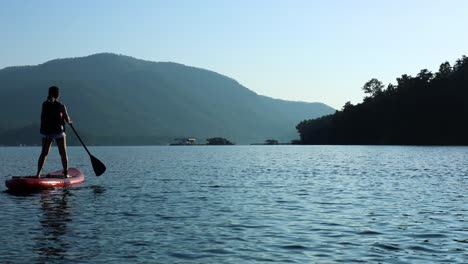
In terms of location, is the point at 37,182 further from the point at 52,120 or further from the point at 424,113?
the point at 424,113

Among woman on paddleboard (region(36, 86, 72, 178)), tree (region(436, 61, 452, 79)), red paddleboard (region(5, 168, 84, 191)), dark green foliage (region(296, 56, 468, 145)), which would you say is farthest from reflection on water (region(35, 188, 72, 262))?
tree (region(436, 61, 452, 79))


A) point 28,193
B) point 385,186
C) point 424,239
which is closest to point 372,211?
point 424,239

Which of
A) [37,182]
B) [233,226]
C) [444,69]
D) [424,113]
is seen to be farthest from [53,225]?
[444,69]

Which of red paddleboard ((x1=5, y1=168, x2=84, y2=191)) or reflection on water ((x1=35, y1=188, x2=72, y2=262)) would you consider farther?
red paddleboard ((x1=5, y1=168, x2=84, y2=191))

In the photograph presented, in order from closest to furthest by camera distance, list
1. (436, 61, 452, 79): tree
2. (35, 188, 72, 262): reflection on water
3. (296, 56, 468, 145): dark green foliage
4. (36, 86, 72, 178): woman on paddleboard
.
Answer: (35, 188, 72, 262): reflection on water, (36, 86, 72, 178): woman on paddleboard, (296, 56, 468, 145): dark green foliage, (436, 61, 452, 79): tree

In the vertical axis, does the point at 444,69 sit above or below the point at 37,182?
above

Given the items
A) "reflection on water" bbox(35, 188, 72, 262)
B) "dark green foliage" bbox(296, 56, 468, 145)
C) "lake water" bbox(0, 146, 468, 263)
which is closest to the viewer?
"lake water" bbox(0, 146, 468, 263)

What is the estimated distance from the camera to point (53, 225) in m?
18.6

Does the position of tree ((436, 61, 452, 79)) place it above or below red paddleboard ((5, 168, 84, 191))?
above

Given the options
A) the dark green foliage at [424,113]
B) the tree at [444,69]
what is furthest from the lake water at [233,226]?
the tree at [444,69]

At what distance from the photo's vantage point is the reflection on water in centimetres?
1455

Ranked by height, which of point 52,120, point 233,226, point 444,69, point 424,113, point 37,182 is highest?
point 444,69

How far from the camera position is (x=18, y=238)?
16047mm

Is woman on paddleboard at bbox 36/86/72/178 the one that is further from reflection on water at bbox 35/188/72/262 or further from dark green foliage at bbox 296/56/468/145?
dark green foliage at bbox 296/56/468/145
